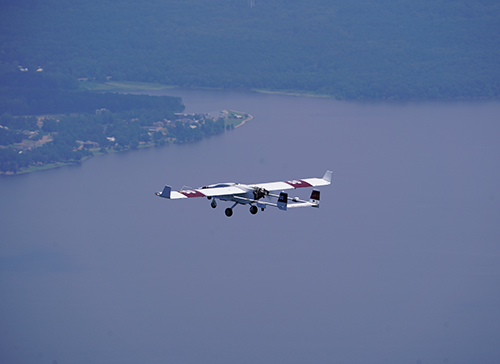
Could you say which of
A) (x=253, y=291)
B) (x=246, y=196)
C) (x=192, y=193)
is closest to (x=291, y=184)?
(x=246, y=196)

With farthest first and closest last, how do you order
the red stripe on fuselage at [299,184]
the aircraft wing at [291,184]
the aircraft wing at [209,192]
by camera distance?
the red stripe on fuselage at [299,184]
the aircraft wing at [291,184]
the aircraft wing at [209,192]

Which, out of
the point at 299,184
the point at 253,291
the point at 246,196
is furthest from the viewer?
the point at 253,291

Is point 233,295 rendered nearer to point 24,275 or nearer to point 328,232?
point 328,232

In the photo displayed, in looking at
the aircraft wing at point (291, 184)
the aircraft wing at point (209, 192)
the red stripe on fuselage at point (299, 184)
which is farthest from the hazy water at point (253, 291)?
the aircraft wing at point (209, 192)

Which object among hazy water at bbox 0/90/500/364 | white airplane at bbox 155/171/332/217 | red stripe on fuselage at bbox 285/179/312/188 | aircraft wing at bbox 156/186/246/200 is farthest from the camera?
hazy water at bbox 0/90/500/364

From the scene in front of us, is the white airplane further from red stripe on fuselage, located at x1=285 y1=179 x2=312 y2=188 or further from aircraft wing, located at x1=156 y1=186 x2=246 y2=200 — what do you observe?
red stripe on fuselage, located at x1=285 y1=179 x2=312 y2=188

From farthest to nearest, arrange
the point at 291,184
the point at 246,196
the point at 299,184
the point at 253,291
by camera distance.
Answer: the point at 253,291 → the point at 299,184 → the point at 291,184 → the point at 246,196

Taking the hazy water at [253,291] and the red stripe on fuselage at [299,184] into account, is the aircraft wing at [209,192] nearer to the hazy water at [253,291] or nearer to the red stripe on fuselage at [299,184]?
the red stripe on fuselage at [299,184]

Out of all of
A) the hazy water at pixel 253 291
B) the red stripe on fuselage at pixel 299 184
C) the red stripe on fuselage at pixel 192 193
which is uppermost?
the red stripe on fuselage at pixel 299 184

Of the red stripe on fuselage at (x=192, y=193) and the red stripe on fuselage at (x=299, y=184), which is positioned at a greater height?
the red stripe on fuselage at (x=299, y=184)

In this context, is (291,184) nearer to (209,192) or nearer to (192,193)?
(209,192)

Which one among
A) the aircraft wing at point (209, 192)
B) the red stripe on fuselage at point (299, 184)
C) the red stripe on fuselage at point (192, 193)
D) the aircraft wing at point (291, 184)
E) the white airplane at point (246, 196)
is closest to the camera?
the white airplane at point (246, 196)

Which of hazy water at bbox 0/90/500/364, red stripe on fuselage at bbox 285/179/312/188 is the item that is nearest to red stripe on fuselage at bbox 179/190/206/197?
red stripe on fuselage at bbox 285/179/312/188
